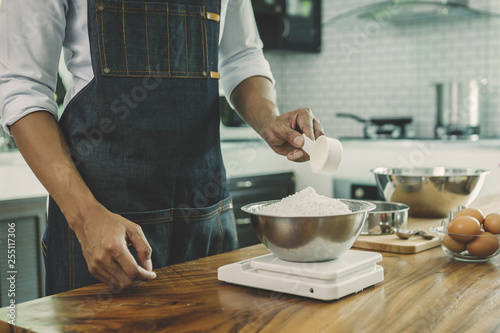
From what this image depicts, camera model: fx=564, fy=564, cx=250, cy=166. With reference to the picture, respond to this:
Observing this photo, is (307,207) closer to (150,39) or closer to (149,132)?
(149,132)

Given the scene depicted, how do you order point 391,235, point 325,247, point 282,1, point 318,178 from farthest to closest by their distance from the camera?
1. point 282,1
2. point 318,178
3. point 391,235
4. point 325,247

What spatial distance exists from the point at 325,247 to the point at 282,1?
320 centimetres

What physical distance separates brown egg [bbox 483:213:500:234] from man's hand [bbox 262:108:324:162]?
1.22 ft

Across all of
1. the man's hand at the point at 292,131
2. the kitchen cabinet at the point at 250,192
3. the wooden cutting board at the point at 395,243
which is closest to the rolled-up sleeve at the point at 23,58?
the man's hand at the point at 292,131

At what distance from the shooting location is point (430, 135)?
3.88 metres

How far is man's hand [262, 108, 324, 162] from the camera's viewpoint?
111 cm

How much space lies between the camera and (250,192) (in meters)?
3.32

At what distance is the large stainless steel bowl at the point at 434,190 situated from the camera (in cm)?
152

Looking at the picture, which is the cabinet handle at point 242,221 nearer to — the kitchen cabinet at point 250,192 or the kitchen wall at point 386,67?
the kitchen cabinet at point 250,192

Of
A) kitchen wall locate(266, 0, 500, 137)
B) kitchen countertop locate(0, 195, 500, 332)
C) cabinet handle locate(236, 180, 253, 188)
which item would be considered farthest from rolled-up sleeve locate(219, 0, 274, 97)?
kitchen wall locate(266, 0, 500, 137)

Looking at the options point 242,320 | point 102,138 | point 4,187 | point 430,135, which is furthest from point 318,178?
point 242,320

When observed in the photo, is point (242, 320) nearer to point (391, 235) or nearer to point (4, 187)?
point (391, 235)

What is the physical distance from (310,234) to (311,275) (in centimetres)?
6

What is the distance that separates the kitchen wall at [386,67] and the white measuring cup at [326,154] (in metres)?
2.97
